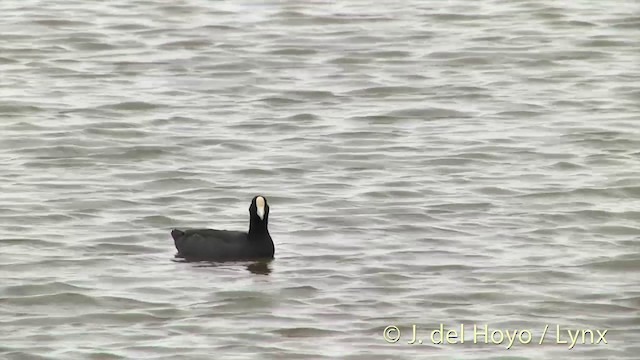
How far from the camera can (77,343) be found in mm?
12406

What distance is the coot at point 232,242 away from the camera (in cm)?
1444

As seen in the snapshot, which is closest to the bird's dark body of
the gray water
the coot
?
the coot

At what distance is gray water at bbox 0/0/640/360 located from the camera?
1299 centimetres

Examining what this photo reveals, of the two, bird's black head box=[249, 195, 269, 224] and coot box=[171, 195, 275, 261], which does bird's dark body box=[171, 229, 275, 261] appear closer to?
coot box=[171, 195, 275, 261]

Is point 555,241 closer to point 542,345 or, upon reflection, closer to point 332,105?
point 542,345

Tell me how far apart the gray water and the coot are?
0.11 metres

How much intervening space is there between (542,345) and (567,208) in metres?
4.22

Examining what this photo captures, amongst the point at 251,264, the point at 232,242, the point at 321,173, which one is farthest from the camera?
the point at 321,173

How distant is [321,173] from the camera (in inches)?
702

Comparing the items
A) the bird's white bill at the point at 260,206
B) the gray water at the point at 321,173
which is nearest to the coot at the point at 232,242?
the bird's white bill at the point at 260,206

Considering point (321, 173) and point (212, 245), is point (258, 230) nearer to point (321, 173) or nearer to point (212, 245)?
point (212, 245)

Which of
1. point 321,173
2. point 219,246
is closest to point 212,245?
point 219,246

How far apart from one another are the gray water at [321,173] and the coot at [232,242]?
109 millimetres

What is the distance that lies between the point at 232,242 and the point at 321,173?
Result: 11.0 ft
